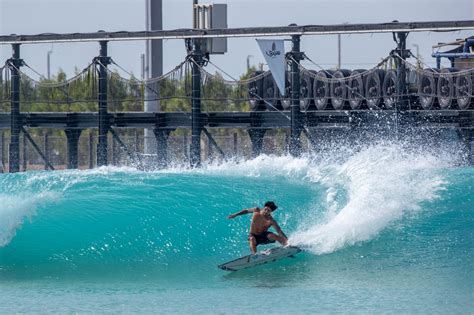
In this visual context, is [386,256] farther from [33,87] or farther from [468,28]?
[33,87]

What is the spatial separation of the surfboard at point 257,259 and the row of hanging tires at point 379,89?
1058 centimetres

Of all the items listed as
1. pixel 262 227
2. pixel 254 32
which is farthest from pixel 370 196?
pixel 254 32

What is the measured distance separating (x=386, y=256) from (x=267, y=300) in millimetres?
4452

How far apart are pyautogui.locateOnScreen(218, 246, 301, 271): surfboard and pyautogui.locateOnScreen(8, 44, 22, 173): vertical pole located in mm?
16006

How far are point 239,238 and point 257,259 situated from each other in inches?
122

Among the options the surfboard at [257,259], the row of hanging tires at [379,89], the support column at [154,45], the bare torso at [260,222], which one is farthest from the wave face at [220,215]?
the support column at [154,45]

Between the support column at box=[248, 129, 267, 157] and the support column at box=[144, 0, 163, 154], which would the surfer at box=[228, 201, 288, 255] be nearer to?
the support column at box=[248, 129, 267, 157]

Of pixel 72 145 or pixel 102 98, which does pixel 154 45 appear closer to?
pixel 102 98

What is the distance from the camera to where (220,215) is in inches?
1021

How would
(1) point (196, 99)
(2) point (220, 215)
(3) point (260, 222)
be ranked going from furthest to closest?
1. (1) point (196, 99)
2. (2) point (220, 215)
3. (3) point (260, 222)

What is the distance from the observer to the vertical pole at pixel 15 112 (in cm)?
3634

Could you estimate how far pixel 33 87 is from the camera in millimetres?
39250

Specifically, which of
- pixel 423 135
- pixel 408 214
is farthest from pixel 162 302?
pixel 423 135

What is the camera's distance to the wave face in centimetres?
2339
